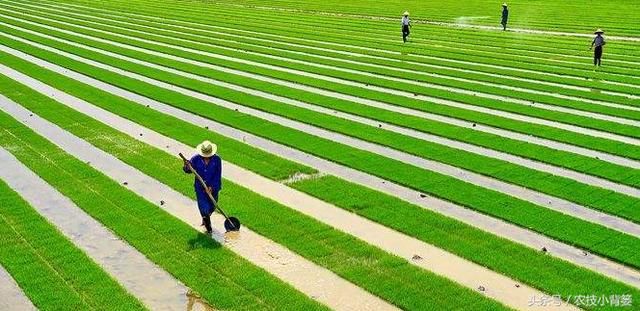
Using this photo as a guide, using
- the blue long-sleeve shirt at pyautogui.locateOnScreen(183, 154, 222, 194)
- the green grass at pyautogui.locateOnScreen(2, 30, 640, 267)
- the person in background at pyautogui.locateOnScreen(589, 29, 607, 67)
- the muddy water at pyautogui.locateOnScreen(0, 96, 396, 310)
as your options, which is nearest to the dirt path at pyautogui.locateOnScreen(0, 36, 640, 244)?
the green grass at pyautogui.locateOnScreen(2, 30, 640, 267)

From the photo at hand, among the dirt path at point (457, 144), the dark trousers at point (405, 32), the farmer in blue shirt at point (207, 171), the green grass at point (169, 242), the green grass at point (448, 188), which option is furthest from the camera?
the dark trousers at point (405, 32)

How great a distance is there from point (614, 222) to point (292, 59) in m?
25.1

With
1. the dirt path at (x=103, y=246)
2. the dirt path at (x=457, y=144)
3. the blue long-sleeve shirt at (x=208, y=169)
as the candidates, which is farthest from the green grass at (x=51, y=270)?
the dirt path at (x=457, y=144)

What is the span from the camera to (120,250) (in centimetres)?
1362

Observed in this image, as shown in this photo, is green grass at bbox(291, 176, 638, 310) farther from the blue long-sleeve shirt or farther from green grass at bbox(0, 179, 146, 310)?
green grass at bbox(0, 179, 146, 310)

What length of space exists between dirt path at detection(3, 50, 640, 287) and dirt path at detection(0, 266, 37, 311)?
23.2ft

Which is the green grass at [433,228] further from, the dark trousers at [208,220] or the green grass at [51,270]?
the green grass at [51,270]

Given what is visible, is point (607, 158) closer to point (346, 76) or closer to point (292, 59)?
point (346, 76)

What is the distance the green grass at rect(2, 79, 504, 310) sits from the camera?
458 inches

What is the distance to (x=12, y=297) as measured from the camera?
465 inches

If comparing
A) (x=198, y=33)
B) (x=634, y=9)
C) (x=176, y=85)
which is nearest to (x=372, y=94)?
(x=176, y=85)

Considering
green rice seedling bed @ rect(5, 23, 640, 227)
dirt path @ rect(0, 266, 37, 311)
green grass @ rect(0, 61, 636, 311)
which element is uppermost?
dirt path @ rect(0, 266, 37, 311)

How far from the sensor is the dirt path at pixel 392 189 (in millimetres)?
12969

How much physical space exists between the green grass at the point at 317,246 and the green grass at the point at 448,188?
321 centimetres
